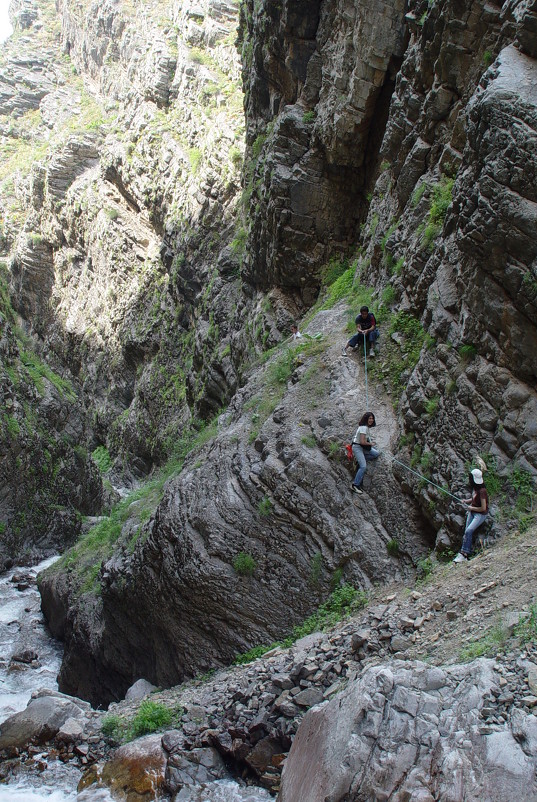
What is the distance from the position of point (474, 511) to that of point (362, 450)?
2.55 m

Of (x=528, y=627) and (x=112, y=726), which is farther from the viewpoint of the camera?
(x=112, y=726)

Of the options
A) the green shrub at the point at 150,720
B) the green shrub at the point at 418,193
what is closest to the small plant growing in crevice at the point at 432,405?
the green shrub at the point at 418,193

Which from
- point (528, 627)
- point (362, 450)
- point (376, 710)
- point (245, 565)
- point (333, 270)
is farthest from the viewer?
point (333, 270)

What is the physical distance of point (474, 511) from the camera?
7.91m

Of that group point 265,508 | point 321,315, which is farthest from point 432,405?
point 321,315

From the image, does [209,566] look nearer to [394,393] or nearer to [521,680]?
[394,393]

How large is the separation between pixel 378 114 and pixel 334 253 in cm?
427

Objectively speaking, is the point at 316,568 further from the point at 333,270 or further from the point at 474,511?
the point at 333,270

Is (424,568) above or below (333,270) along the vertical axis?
below

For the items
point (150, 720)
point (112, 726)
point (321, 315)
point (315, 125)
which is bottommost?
point (112, 726)

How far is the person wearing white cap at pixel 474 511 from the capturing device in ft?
25.7

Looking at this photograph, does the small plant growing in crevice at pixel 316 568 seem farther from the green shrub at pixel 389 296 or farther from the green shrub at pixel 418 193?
the green shrub at pixel 418 193

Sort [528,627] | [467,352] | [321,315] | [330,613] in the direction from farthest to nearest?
[321,315] < [330,613] < [467,352] < [528,627]

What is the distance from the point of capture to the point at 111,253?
127ft
